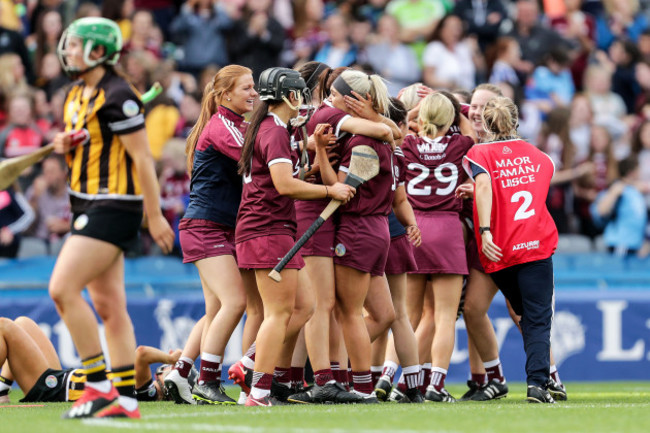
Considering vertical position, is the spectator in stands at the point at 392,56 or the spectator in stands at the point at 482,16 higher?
the spectator in stands at the point at 482,16

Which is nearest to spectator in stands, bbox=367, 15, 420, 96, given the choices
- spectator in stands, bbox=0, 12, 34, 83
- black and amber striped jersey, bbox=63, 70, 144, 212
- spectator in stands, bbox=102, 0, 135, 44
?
spectator in stands, bbox=102, 0, 135, 44

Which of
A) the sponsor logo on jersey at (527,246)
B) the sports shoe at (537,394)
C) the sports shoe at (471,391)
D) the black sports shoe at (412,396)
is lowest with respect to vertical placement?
the sports shoe at (471,391)

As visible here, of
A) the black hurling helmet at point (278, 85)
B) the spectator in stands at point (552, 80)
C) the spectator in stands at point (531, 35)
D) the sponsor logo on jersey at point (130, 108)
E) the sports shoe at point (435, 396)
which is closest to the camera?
the sponsor logo on jersey at point (130, 108)

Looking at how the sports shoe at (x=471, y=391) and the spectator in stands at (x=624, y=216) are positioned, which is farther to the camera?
the spectator in stands at (x=624, y=216)

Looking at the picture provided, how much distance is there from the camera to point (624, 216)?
1396 centimetres

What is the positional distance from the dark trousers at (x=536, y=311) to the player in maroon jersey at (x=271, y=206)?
1436 millimetres

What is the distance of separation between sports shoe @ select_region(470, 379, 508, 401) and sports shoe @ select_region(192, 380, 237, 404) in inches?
80.8

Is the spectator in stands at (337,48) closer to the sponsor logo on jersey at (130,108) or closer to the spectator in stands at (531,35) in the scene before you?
the spectator in stands at (531,35)

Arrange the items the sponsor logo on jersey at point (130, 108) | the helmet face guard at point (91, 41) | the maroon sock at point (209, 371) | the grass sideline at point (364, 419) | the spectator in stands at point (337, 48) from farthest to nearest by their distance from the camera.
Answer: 1. the spectator in stands at point (337, 48)
2. the maroon sock at point (209, 371)
3. the helmet face guard at point (91, 41)
4. the sponsor logo on jersey at point (130, 108)
5. the grass sideline at point (364, 419)

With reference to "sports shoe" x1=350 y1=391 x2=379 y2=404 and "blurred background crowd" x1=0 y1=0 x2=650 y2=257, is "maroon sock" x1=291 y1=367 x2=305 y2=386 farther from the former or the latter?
"blurred background crowd" x1=0 y1=0 x2=650 y2=257

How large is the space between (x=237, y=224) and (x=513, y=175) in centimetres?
202

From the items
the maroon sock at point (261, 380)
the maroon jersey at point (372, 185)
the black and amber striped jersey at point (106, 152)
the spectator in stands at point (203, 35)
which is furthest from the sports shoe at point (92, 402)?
the spectator in stands at point (203, 35)

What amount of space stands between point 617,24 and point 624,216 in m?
5.31

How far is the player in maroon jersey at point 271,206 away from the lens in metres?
7.66
